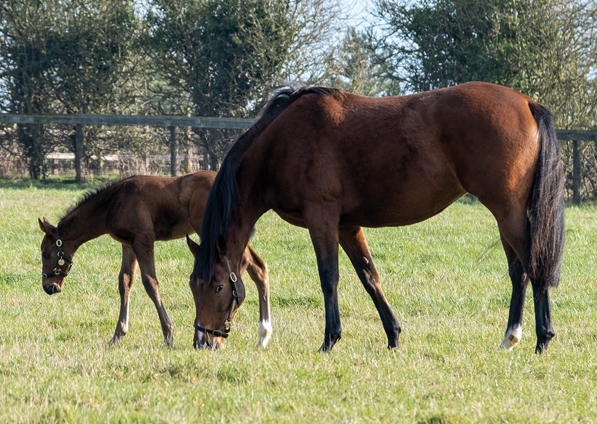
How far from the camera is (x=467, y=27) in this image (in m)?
18.7

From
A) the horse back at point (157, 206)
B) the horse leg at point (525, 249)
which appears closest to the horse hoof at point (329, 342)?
the horse leg at point (525, 249)

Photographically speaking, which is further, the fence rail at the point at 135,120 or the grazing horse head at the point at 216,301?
the fence rail at the point at 135,120

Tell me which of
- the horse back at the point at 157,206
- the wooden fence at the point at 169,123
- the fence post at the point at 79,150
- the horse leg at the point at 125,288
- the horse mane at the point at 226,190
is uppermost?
the horse mane at the point at 226,190

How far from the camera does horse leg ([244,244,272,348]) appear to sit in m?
5.80

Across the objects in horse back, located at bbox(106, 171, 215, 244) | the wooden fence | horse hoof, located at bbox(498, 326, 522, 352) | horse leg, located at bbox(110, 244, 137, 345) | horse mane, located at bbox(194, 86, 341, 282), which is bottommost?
the wooden fence

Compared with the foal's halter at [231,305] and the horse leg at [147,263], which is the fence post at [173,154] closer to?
the horse leg at [147,263]

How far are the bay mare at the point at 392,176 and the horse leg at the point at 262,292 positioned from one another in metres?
0.61

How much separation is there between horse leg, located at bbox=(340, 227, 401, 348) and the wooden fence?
11428 millimetres

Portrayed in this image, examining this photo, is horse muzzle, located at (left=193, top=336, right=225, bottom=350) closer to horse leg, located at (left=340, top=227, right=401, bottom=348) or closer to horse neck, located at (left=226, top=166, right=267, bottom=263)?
horse neck, located at (left=226, top=166, right=267, bottom=263)

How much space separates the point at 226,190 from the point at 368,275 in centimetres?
138

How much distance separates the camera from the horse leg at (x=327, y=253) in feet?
16.5

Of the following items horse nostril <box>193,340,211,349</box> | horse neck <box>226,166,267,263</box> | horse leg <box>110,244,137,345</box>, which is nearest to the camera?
horse nostril <box>193,340,211,349</box>

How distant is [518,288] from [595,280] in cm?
355

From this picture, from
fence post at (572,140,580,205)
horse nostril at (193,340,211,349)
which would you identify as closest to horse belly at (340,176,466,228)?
horse nostril at (193,340,211,349)
